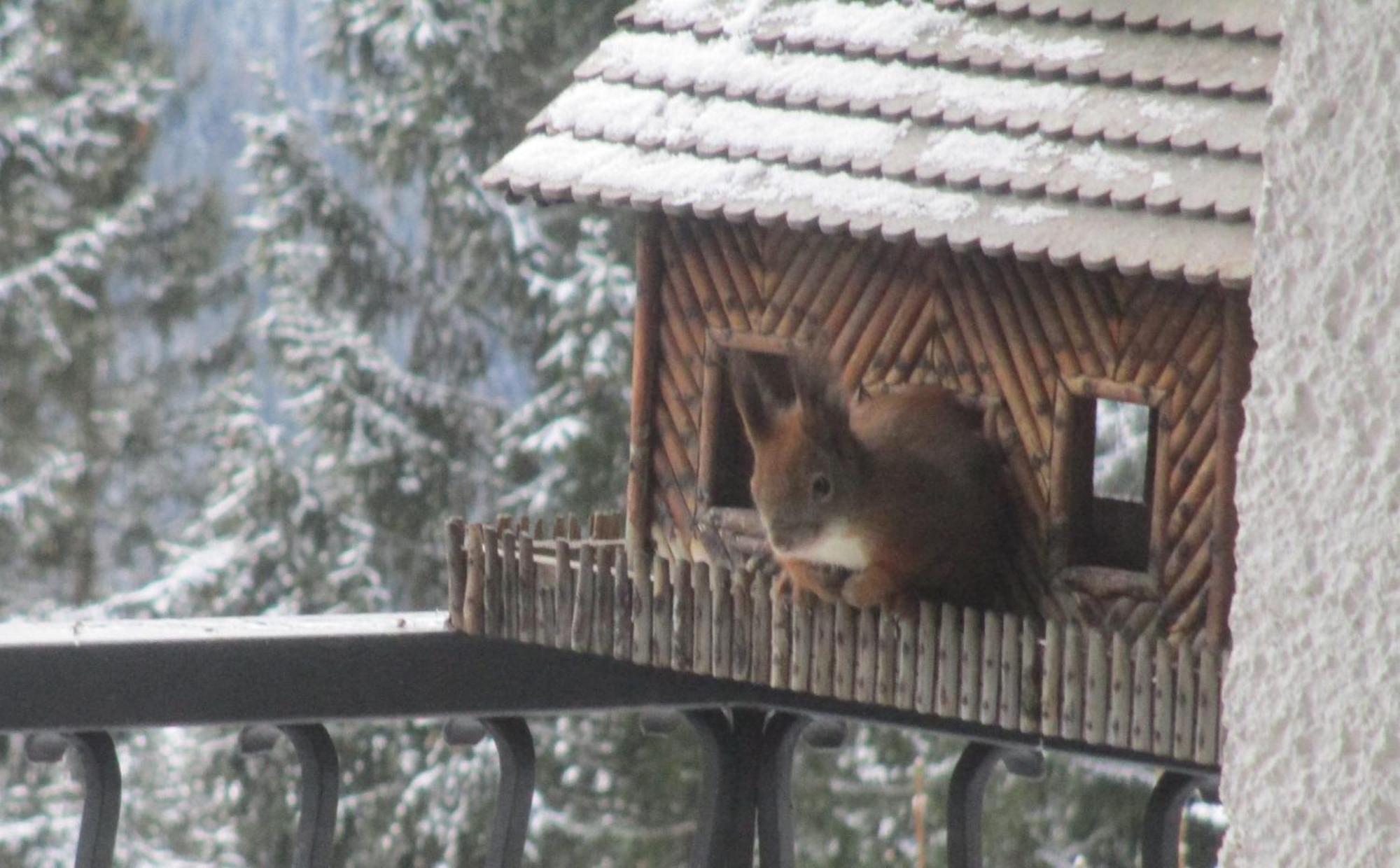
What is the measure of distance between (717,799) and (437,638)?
319mm

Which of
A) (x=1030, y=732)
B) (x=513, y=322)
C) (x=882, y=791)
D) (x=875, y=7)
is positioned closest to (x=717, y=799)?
(x=1030, y=732)

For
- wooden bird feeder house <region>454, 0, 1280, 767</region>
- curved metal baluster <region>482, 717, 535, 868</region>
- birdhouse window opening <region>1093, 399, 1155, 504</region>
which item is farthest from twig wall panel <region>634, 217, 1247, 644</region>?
birdhouse window opening <region>1093, 399, 1155, 504</region>

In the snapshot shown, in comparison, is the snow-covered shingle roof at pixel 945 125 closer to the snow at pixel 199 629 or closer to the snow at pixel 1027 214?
the snow at pixel 1027 214

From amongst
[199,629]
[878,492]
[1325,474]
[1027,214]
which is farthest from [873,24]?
[1325,474]

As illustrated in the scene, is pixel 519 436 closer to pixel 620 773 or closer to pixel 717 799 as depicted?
pixel 620 773

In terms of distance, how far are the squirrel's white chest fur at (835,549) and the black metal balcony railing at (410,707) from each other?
0.13 metres

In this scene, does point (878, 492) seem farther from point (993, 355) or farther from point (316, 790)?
point (316, 790)

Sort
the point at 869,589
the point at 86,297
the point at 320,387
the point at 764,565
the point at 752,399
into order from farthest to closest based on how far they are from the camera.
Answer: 1. the point at 86,297
2. the point at 320,387
3. the point at 764,565
4. the point at 752,399
5. the point at 869,589

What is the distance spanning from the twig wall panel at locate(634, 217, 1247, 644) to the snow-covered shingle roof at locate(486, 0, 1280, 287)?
9 centimetres

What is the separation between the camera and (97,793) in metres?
1.50

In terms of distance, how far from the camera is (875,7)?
6.09 feet

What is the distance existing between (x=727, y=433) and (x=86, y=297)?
365 inches

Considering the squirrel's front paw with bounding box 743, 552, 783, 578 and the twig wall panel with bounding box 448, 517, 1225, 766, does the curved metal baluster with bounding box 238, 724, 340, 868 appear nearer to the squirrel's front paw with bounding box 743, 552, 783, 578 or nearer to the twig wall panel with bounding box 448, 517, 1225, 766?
the twig wall panel with bounding box 448, 517, 1225, 766

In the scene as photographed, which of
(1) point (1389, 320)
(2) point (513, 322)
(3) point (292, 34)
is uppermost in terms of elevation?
(3) point (292, 34)
